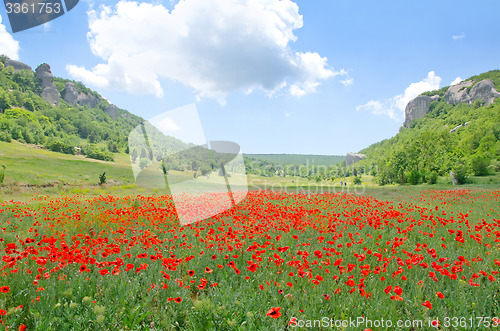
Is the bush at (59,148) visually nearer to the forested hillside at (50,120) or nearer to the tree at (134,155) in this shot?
the forested hillside at (50,120)

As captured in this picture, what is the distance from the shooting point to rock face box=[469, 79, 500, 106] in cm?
16262

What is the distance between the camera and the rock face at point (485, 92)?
534 ft

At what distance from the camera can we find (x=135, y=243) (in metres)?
5.61

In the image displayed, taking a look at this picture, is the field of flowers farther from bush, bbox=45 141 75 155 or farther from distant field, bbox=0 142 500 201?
bush, bbox=45 141 75 155

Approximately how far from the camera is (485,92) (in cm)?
16788

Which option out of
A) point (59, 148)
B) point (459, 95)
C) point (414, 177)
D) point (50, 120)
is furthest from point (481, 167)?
point (50, 120)

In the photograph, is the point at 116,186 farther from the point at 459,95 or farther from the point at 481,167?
the point at 459,95

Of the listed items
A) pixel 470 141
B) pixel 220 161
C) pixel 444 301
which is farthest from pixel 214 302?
pixel 470 141

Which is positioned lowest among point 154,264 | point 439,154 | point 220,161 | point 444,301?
point 444,301

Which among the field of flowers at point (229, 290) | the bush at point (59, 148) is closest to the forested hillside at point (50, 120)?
the bush at point (59, 148)

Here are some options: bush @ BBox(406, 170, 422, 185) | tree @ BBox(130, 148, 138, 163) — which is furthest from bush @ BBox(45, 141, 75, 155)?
bush @ BBox(406, 170, 422, 185)

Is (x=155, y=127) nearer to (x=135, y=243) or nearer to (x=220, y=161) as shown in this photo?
(x=135, y=243)

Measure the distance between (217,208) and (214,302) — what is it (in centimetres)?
745

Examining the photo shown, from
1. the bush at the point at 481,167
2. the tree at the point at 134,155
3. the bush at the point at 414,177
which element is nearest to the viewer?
the tree at the point at 134,155
